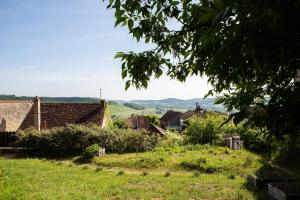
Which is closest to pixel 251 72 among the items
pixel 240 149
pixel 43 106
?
pixel 240 149

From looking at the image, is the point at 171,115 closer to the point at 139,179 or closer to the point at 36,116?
the point at 36,116

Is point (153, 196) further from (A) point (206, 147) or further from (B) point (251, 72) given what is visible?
(A) point (206, 147)

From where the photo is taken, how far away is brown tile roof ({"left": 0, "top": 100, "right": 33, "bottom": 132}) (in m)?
36.8

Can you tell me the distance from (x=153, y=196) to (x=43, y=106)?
2608 centimetres

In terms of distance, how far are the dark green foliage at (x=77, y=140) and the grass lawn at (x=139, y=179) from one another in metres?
3.32

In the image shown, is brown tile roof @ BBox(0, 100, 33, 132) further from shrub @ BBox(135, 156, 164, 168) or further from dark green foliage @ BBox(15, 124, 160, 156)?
shrub @ BBox(135, 156, 164, 168)

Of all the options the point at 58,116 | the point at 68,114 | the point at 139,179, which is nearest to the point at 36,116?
the point at 58,116

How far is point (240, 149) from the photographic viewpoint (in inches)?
974

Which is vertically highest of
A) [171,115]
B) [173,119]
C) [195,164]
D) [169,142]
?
[171,115]

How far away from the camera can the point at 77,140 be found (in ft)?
86.9

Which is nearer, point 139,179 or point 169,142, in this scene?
point 139,179

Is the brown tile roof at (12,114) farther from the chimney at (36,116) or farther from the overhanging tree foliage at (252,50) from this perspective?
the overhanging tree foliage at (252,50)

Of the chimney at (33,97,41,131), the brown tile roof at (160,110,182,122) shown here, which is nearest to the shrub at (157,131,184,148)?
the chimney at (33,97,41,131)

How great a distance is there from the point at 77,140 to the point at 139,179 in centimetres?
1185
